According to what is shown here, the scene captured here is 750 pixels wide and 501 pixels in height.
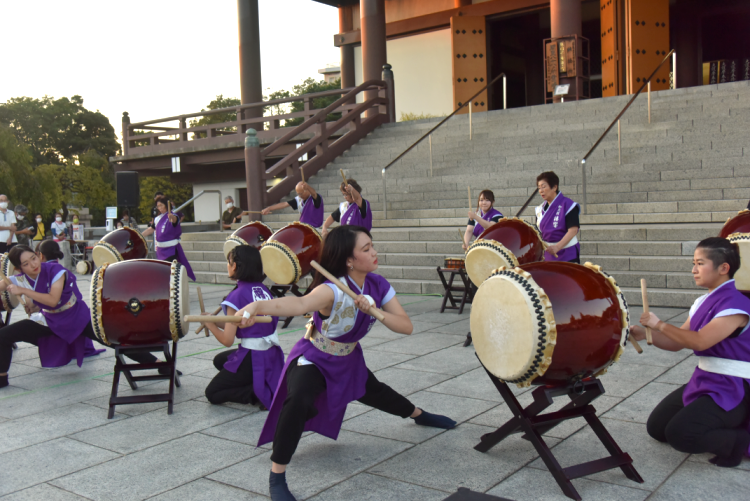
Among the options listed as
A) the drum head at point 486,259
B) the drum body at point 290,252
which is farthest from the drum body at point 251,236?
the drum head at point 486,259

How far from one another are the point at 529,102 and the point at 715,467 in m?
17.9

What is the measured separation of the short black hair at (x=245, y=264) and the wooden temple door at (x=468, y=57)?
42.3 feet

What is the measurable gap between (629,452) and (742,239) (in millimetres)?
2129

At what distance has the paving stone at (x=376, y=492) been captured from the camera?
2.46 m

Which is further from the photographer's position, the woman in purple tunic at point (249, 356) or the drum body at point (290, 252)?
the drum body at point (290, 252)

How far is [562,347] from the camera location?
2.39m

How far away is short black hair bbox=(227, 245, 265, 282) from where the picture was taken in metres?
3.58

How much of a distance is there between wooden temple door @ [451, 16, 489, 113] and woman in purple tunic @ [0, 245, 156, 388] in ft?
41.6

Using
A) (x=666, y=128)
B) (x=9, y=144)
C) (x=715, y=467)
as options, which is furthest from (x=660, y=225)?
(x=9, y=144)

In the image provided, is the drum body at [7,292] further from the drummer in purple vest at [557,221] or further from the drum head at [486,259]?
the drummer in purple vest at [557,221]

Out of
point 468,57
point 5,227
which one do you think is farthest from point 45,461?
point 468,57

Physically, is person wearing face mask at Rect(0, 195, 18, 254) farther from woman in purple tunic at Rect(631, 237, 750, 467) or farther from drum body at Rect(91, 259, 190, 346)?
woman in purple tunic at Rect(631, 237, 750, 467)

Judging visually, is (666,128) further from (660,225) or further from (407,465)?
(407,465)

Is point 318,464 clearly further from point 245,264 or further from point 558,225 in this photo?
point 558,225
